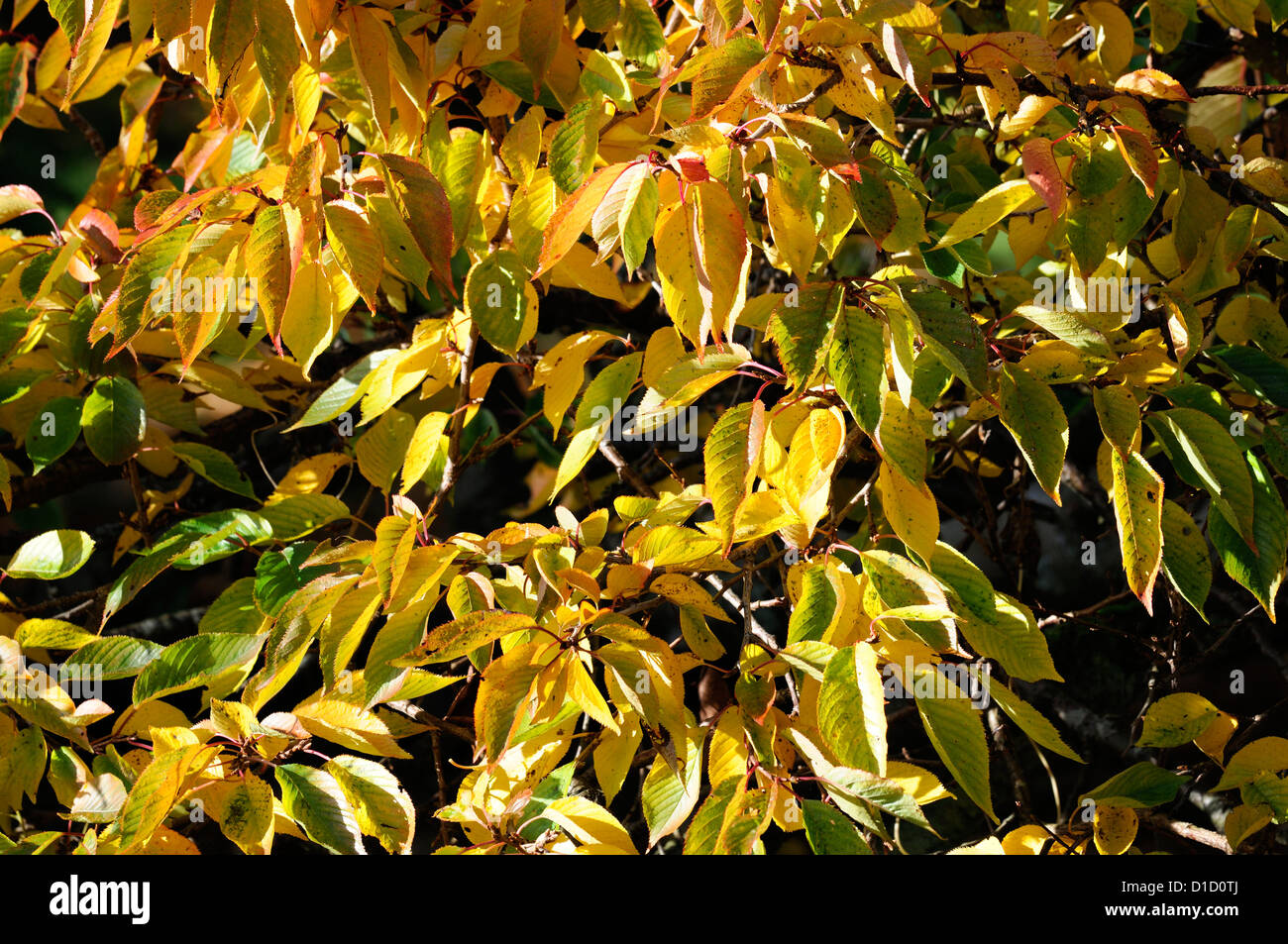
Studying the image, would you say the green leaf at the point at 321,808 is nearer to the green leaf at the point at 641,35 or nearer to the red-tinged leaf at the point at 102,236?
the red-tinged leaf at the point at 102,236

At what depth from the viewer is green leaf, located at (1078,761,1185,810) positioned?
1.02 meters

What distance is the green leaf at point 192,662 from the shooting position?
101cm

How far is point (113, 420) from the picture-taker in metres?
1.29

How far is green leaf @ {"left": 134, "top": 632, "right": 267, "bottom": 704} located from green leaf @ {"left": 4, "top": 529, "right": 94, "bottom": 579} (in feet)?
0.82

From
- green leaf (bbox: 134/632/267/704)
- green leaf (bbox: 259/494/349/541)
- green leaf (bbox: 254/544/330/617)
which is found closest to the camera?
Result: green leaf (bbox: 134/632/267/704)

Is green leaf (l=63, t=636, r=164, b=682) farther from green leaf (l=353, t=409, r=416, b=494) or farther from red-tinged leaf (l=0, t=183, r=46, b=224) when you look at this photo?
red-tinged leaf (l=0, t=183, r=46, b=224)

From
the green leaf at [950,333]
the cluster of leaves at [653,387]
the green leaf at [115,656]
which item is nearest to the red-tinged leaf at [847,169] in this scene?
the cluster of leaves at [653,387]

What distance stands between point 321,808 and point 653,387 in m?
0.51

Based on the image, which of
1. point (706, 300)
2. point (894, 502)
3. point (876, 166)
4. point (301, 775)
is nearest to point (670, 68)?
point (876, 166)

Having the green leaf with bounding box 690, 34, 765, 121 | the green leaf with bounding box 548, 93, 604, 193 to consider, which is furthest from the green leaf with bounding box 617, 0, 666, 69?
the green leaf with bounding box 690, 34, 765, 121

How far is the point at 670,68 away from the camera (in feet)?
3.50

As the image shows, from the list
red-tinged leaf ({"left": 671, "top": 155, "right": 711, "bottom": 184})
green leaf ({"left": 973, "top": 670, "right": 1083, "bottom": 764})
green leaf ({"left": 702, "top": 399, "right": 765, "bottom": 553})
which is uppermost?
red-tinged leaf ({"left": 671, "top": 155, "right": 711, "bottom": 184})

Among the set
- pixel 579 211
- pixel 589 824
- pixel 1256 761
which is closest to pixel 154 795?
pixel 589 824

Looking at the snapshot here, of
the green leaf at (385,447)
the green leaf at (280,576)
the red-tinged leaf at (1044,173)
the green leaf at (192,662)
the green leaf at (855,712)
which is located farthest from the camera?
the green leaf at (385,447)
